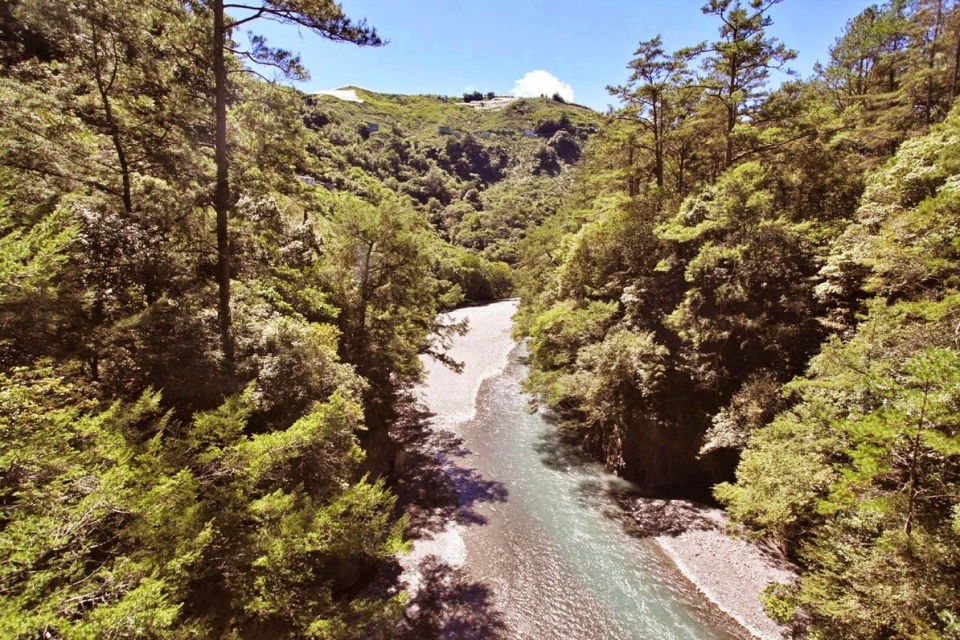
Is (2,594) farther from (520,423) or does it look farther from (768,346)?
(520,423)

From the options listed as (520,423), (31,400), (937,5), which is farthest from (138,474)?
(937,5)

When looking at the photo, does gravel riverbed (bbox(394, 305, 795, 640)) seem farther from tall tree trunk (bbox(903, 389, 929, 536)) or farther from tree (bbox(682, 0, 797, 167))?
tree (bbox(682, 0, 797, 167))

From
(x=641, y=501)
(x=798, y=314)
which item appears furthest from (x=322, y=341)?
(x=798, y=314)

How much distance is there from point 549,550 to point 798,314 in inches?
475

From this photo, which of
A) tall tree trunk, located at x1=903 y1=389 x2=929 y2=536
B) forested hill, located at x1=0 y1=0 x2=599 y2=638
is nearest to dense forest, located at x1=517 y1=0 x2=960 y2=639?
tall tree trunk, located at x1=903 y1=389 x2=929 y2=536

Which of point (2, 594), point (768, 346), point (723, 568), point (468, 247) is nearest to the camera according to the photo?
point (2, 594)

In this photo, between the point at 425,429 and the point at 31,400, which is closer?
the point at 31,400

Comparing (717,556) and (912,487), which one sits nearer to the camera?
(912,487)

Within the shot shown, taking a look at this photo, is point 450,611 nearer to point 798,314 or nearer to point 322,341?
point 322,341

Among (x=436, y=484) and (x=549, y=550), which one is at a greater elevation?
(x=436, y=484)

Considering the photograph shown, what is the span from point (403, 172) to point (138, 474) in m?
132

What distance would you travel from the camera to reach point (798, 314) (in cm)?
1501

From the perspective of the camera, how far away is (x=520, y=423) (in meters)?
24.3

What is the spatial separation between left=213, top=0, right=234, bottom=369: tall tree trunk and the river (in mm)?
9603
